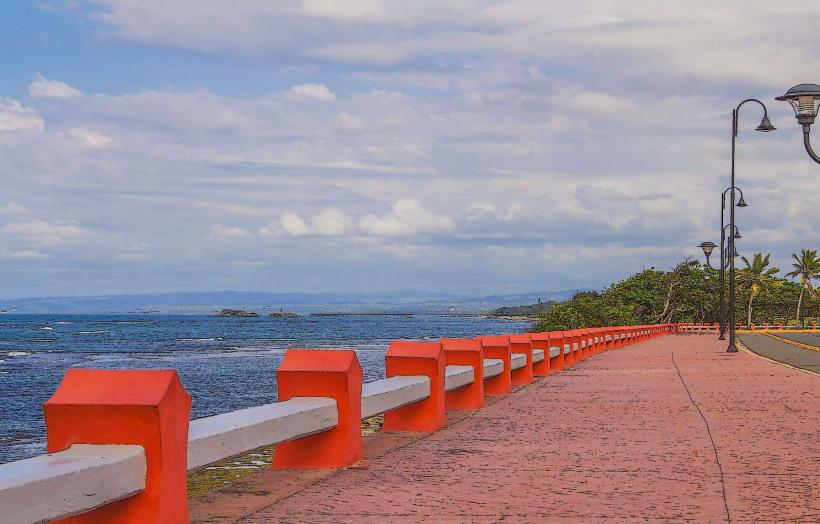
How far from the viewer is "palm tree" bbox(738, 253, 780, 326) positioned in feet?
430

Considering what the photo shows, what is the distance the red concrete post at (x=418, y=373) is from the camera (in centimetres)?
1158

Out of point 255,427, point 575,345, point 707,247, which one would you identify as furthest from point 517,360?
point 707,247

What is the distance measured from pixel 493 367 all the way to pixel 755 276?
125 meters

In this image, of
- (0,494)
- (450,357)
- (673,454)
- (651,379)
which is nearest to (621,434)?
(673,454)

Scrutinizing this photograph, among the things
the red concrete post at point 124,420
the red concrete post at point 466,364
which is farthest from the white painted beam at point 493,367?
the red concrete post at point 124,420

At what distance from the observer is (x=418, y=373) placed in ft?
38.3

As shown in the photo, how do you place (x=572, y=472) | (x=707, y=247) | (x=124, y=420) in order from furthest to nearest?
(x=707, y=247) < (x=572, y=472) < (x=124, y=420)

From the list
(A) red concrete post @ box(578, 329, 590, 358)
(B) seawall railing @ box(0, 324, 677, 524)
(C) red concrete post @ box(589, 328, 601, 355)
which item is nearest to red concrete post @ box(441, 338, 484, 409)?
(B) seawall railing @ box(0, 324, 677, 524)

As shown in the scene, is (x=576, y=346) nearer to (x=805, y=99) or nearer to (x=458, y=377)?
(x=805, y=99)

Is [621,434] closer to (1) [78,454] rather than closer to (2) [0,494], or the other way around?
(1) [78,454]

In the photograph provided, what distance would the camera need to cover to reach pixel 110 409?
207 inches

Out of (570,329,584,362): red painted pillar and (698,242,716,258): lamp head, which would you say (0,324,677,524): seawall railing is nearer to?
(570,329,584,362): red painted pillar

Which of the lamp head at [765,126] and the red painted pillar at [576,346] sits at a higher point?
the lamp head at [765,126]

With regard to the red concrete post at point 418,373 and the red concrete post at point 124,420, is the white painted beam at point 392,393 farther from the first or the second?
the red concrete post at point 124,420
